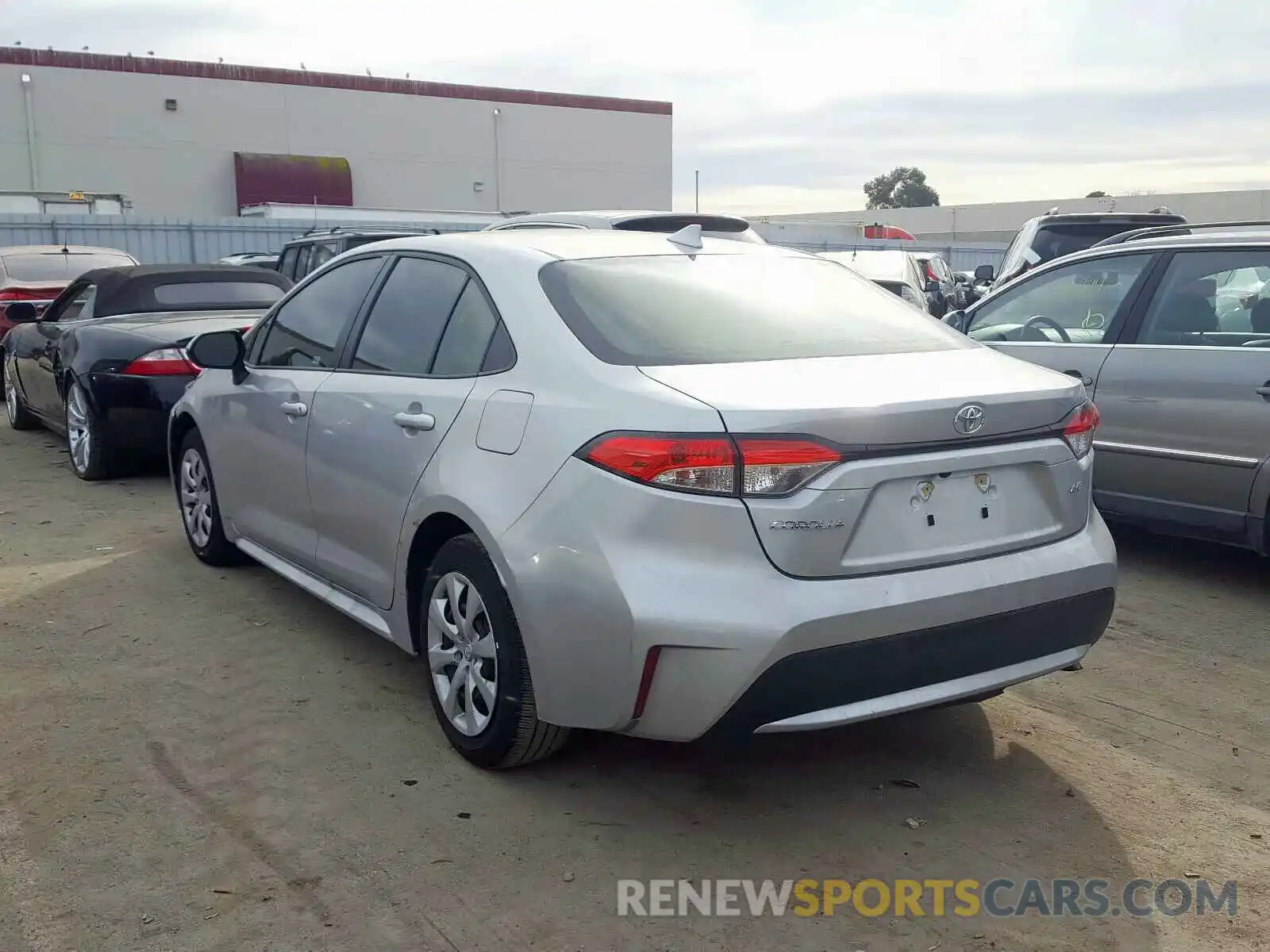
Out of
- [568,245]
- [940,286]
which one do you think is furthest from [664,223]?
[940,286]

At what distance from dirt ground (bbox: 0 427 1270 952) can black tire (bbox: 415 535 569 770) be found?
109mm

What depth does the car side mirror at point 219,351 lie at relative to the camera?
5.14 m

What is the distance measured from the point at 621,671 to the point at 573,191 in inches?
1706

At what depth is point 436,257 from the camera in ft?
13.8

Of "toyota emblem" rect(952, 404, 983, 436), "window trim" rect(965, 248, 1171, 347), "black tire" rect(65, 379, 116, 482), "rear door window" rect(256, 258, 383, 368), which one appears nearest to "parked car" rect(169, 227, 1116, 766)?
"toyota emblem" rect(952, 404, 983, 436)

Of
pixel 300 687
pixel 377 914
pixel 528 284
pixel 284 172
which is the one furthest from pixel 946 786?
pixel 284 172

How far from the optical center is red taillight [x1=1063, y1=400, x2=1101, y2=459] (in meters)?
3.52

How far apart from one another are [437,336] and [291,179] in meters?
37.1

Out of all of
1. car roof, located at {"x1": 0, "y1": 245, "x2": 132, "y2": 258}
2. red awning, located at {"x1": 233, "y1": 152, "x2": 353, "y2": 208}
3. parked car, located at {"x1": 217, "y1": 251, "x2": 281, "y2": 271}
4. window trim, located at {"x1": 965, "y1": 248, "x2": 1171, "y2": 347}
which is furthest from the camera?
red awning, located at {"x1": 233, "y1": 152, "x2": 353, "y2": 208}

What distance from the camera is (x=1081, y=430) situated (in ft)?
11.7

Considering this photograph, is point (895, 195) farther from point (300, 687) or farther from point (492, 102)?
point (300, 687)

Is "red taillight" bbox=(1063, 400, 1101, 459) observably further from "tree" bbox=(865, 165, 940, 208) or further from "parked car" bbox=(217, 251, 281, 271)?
"tree" bbox=(865, 165, 940, 208)

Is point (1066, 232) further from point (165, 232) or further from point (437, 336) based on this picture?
point (165, 232)

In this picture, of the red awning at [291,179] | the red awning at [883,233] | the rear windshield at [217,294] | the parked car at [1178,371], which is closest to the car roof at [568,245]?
the parked car at [1178,371]
